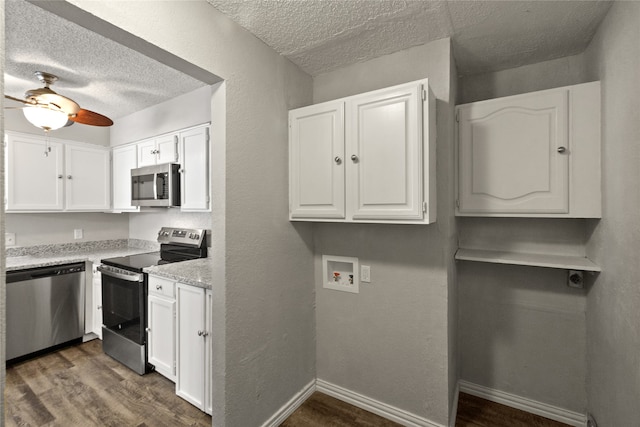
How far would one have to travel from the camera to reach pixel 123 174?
11.2ft

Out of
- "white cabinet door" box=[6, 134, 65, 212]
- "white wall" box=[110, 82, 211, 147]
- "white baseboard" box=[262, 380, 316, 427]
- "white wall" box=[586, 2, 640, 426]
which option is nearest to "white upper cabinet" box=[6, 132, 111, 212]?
"white cabinet door" box=[6, 134, 65, 212]

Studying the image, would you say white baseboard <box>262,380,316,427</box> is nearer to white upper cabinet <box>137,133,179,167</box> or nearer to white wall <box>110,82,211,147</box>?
white upper cabinet <box>137,133,179,167</box>

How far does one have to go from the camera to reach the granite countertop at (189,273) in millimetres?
1923

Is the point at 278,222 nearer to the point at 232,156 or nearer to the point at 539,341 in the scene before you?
the point at 232,156

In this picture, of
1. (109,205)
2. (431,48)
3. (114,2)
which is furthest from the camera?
(109,205)

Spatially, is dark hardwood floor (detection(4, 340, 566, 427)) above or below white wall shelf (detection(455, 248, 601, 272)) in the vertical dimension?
below

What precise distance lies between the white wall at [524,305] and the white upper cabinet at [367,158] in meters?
0.87

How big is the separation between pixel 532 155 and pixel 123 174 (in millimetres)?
3920

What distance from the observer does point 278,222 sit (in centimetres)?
197

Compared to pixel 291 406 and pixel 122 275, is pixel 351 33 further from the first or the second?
pixel 122 275

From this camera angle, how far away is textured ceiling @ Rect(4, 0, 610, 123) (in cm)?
151

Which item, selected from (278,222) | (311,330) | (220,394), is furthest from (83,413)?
(278,222)

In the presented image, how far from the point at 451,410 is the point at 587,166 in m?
1.68

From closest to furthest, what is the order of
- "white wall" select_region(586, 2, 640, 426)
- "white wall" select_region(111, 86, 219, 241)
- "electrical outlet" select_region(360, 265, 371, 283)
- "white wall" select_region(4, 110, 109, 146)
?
"white wall" select_region(586, 2, 640, 426), "electrical outlet" select_region(360, 265, 371, 283), "white wall" select_region(111, 86, 219, 241), "white wall" select_region(4, 110, 109, 146)
